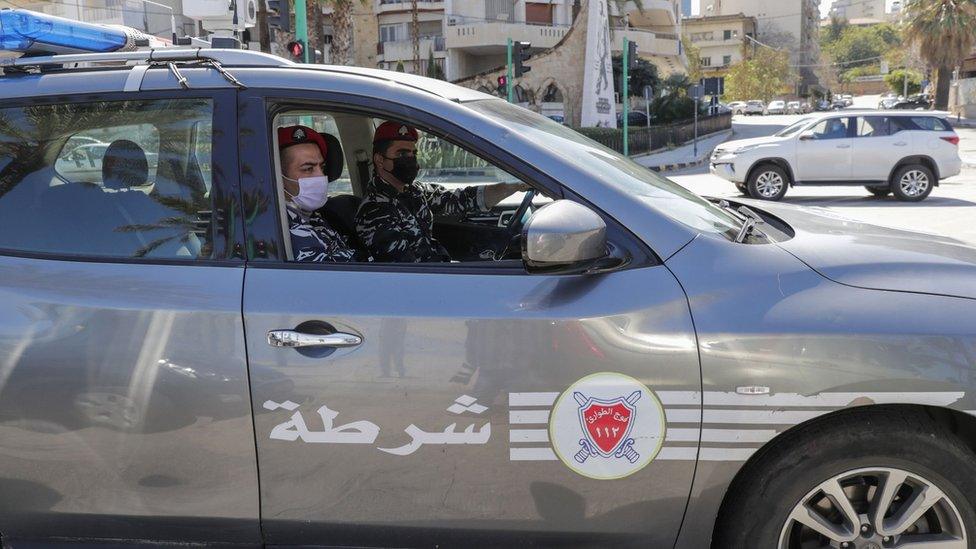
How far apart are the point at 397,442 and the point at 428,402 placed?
0.14 metres

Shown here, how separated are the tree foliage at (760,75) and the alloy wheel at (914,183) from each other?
2722 inches

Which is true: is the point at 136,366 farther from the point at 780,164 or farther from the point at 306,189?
the point at 780,164

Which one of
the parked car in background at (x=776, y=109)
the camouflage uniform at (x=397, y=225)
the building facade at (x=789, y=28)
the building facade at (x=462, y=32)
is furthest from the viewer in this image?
the building facade at (x=789, y=28)

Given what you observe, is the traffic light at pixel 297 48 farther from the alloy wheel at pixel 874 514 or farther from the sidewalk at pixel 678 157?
the alloy wheel at pixel 874 514

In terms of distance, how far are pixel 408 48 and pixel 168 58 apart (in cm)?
5296

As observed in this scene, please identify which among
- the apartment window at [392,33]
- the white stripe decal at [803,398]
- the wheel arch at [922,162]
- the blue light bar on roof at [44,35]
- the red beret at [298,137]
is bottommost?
the white stripe decal at [803,398]

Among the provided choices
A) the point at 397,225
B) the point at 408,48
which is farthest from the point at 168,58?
the point at 408,48

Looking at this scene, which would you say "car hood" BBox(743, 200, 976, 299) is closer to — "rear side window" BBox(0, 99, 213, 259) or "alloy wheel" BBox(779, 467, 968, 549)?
"alloy wheel" BBox(779, 467, 968, 549)

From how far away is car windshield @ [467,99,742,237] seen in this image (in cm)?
254

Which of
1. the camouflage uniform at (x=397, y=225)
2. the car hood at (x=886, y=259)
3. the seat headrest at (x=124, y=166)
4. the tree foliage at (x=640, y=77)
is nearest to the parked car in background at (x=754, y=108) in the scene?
the tree foliage at (x=640, y=77)

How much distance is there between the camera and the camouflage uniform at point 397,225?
3295 mm

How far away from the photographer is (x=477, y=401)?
2275 millimetres

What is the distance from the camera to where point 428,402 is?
2283 millimetres

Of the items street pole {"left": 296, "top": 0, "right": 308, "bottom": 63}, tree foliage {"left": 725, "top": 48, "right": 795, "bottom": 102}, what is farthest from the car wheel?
tree foliage {"left": 725, "top": 48, "right": 795, "bottom": 102}
